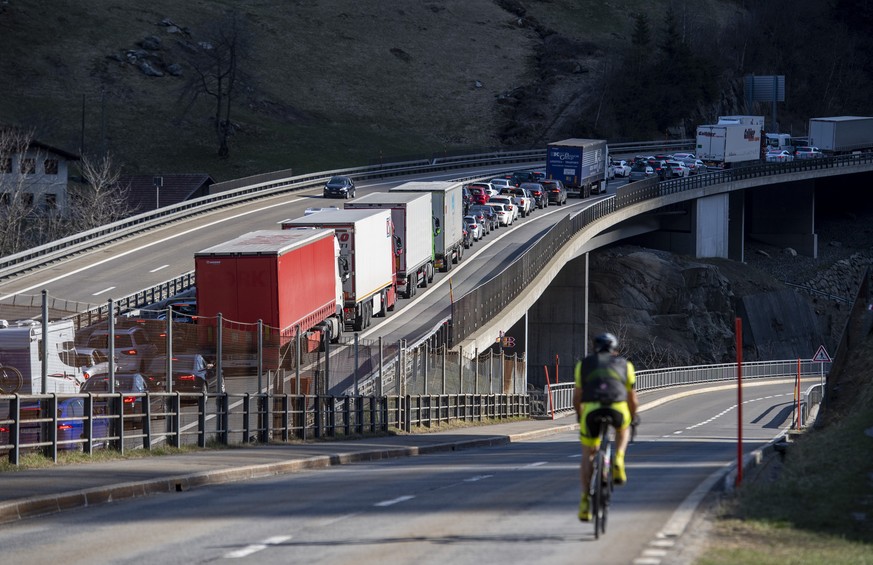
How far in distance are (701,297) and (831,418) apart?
6263cm

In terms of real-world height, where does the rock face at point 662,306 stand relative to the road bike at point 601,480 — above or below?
above

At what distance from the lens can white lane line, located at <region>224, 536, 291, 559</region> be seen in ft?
38.0

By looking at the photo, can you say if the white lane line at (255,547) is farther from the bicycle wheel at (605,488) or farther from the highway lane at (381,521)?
the bicycle wheel at (605,488)

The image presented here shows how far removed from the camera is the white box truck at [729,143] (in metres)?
105

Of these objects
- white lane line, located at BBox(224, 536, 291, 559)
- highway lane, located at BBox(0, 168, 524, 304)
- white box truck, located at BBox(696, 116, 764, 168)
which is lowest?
white lane line, located at BBox(224, 536, 291, 559)

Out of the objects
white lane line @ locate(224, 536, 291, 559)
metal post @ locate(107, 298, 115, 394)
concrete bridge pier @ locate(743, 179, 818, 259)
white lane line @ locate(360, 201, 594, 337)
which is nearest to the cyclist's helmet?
white lane line @ locate(224, 536, 291, 559)

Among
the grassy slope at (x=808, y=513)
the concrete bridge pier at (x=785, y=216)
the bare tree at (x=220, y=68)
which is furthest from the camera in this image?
the concrete bridge pier at (x=785, y=216)

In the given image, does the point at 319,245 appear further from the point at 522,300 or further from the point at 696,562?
the point at 696,562

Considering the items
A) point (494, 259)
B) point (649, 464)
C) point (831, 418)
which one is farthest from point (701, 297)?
point (649, 464)

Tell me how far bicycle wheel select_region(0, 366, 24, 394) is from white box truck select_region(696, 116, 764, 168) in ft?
296

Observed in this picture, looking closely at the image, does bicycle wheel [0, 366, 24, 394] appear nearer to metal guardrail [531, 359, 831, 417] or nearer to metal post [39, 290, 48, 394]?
metal post [39, 290, 48, 394]

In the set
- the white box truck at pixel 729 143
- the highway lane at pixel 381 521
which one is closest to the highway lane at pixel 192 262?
the white box truck at pixel 729 143

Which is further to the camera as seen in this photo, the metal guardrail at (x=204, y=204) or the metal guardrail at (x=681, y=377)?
the metal guardrail at (x=204, y=204)

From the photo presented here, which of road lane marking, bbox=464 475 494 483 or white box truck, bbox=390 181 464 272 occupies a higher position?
white box truck, bbox=390 181 464 272
